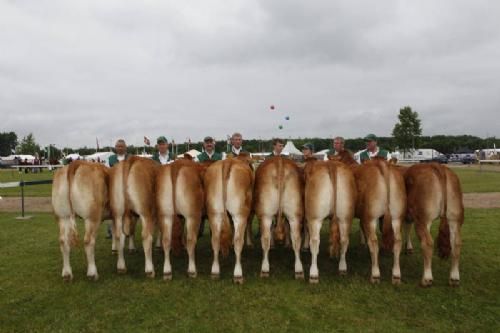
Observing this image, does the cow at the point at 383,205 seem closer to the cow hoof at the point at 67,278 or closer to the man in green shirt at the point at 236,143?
the man in green shirt at the point at 236,143

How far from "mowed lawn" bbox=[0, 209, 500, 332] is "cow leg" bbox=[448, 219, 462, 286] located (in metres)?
0.18

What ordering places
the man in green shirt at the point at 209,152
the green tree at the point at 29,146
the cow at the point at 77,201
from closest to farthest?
the cow at the point at 77,201
the man in green shirt at the point at 209,152
the green tree at the point at 29,146

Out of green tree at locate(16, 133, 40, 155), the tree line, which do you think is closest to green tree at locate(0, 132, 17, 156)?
the tree line

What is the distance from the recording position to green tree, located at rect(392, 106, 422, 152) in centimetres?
5784

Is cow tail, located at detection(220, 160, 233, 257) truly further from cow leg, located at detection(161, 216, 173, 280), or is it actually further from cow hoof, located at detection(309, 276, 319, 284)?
cow hoof, located at detection(309, 276, 319, 284)

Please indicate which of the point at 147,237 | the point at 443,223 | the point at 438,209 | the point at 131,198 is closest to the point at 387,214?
the point at 438,209

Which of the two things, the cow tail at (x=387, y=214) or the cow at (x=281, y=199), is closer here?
the cow tail at (x=387, y=214)

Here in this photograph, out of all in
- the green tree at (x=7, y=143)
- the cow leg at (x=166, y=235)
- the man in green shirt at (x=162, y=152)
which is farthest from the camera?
the green tree at (x=7, y=143)

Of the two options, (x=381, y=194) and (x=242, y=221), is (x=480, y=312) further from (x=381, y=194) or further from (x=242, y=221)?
(x=242, y=221)

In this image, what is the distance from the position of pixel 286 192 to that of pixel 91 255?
3629 mm

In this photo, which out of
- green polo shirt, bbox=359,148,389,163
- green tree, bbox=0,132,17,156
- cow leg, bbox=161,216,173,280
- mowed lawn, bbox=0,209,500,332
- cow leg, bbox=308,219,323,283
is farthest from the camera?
green tree, bbox=0,132,17,156

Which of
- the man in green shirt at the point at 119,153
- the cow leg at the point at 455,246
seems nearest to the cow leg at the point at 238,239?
the cow leg at the point at 455,246

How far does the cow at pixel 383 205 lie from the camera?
6.18 metres

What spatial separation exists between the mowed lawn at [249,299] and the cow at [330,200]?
843 mm
